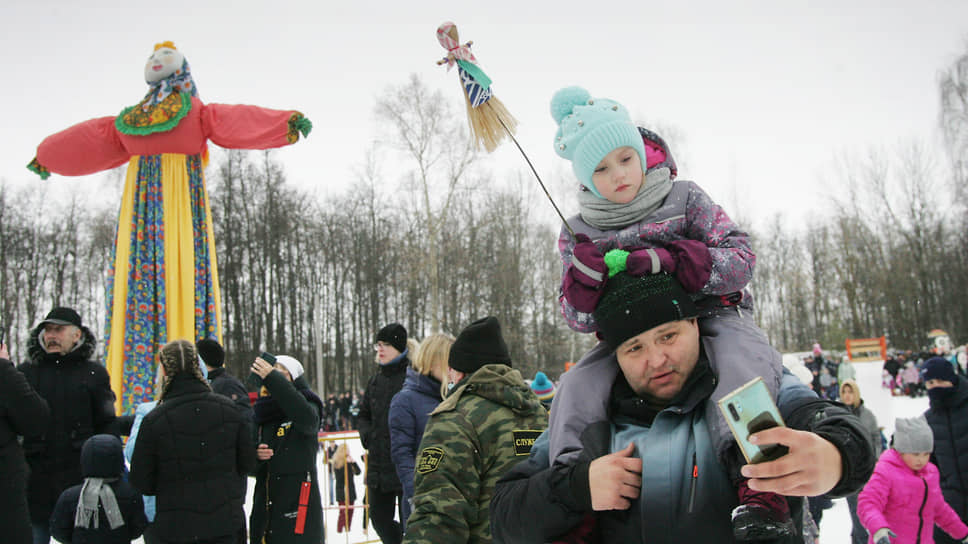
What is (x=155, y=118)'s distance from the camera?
24.4ft

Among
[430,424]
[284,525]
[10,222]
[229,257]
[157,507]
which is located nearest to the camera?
[430,424]

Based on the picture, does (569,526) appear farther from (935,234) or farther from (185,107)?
(935,234)

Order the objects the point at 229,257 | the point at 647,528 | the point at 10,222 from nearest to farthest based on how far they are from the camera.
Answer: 1. the point at 647,528
2. the point at 229,257
3. the point at 10,222

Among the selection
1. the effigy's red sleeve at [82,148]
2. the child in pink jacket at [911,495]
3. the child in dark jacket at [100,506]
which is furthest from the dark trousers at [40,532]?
the child in pink jacket at [911,495]

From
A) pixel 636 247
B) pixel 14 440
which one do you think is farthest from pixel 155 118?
pixel 636 247

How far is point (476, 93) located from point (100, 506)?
13.0 ft

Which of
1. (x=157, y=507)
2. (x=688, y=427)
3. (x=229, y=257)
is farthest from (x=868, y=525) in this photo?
(x=229, y=257)

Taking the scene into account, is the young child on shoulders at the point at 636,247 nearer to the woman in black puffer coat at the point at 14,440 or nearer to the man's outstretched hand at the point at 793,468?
the man's outstretched hand at the point at 793,468

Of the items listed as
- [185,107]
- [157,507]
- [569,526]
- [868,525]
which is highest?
[185,107]

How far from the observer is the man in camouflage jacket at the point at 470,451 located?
246 centimetres

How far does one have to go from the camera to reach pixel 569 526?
1508 mm

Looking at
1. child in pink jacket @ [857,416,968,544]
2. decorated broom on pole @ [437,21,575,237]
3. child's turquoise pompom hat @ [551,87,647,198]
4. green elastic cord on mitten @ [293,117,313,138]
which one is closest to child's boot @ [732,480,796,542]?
child's turquoise pompom hat @ [551,87,647,198]

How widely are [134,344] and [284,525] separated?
133 inches

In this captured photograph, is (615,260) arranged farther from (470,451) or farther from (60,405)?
(60,405)
